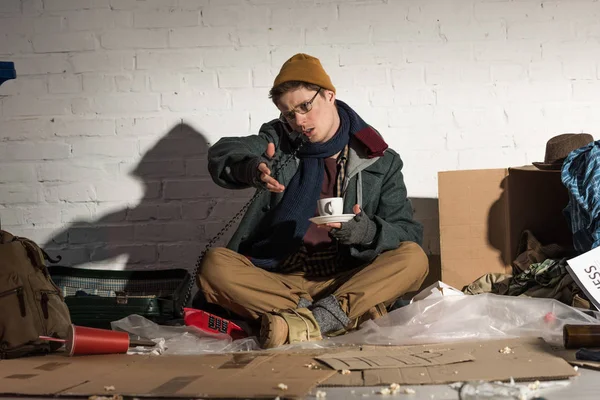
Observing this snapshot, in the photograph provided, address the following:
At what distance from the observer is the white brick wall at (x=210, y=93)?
3.60 m

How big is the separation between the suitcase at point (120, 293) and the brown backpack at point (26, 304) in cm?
47

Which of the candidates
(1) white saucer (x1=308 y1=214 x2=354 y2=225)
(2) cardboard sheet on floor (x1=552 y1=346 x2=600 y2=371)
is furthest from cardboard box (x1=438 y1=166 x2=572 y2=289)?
(2) cardboard sheet on floor (x1=552 y1=346 x2=600 y2=371)

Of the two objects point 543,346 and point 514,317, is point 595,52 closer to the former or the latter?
point 514,317

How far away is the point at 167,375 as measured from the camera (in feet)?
6.93

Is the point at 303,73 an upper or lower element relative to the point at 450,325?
upper

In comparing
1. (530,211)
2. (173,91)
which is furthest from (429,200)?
(173,91)

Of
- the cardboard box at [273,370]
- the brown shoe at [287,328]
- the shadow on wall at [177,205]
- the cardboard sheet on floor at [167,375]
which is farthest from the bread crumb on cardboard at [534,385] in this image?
the shadow on wall at [177,205]

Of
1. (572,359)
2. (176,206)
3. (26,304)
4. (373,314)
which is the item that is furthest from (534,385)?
(176,206)

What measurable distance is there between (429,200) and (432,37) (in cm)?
69

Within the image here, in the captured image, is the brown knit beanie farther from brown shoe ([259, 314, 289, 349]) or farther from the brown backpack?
the brown backpack

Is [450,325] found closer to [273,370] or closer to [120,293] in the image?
[273,370]

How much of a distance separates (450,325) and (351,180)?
0.70 metres

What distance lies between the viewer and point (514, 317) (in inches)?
105

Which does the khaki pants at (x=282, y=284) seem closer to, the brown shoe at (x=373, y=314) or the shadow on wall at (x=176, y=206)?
the brown shoe at (x=373, y=314)
